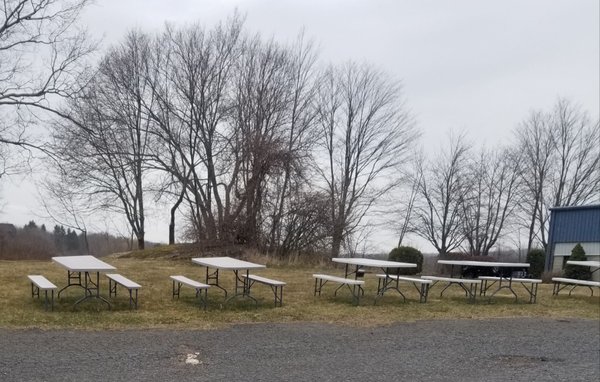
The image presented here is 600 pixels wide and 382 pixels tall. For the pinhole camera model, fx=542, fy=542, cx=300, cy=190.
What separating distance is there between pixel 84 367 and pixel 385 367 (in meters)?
2.83

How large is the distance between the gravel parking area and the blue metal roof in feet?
57.1

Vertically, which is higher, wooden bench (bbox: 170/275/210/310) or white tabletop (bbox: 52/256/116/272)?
white tabletop (bbox: 52/256/116/272)

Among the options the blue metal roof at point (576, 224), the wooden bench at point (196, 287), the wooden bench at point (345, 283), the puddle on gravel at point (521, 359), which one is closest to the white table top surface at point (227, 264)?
the wooden bench at point (196, 287)

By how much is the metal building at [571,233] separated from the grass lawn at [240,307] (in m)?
11.5

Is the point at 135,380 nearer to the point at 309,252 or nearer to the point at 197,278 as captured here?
the point at 197,278

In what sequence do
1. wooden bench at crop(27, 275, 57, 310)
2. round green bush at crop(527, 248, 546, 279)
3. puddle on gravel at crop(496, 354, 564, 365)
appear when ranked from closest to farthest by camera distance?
puddle on gravel at crop(496, 354, 564, 365) < wooden bench at crop(27, 275, 57, 310) < round green bush at crop(527, 248, 546, 279)

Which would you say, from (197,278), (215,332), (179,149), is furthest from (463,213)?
(215,332)

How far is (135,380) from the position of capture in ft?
14.8

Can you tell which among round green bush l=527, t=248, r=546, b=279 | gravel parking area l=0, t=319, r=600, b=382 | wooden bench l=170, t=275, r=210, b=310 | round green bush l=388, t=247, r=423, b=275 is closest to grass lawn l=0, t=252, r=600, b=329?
wooden bench l=170, t=275, r=210, b=310

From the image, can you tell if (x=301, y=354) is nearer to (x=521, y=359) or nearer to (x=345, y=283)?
(x=521, y=359)

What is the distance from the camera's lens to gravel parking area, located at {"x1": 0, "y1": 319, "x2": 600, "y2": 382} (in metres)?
4.88

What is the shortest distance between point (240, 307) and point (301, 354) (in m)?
3.07

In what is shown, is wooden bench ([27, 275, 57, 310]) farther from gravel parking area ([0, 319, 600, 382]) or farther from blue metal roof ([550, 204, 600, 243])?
blue metal roof ([550, 204, 600, 243])

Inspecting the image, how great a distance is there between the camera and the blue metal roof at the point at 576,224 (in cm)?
→ 2309
